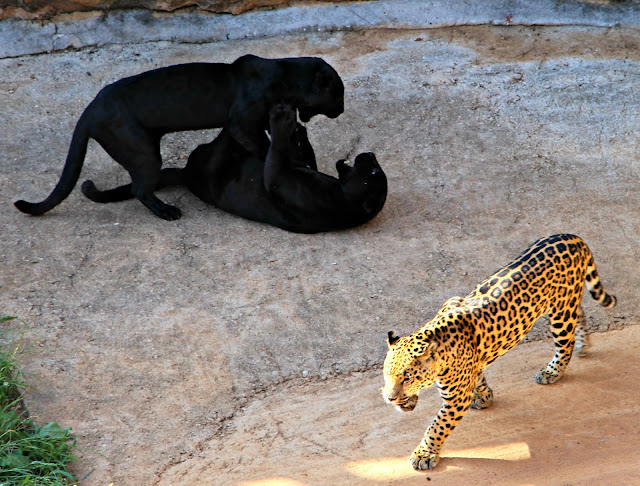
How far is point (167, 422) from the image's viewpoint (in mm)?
4711

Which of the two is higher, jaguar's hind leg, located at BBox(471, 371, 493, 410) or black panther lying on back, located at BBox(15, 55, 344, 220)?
black panther lying on back, located at BBox(15, 55, 344, 220)

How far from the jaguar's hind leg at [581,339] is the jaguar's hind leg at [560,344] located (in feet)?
0.67

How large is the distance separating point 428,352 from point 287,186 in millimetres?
2860

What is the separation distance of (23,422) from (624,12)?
316 inches

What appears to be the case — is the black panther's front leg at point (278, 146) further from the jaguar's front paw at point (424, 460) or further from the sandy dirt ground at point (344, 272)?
the jaguar's front paw at point (424, 460)

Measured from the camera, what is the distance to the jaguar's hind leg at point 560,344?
4672 mm

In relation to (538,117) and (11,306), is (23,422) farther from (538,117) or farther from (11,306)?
(538,117)

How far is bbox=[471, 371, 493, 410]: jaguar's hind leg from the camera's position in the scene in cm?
462

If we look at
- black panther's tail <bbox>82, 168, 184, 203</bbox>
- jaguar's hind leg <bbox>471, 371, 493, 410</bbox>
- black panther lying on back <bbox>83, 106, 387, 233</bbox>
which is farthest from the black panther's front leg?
jaguar's hind leg <bbox>471, 371, 493, 410</bbox>

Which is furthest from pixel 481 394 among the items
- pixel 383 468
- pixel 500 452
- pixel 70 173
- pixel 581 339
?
pixel 70 173

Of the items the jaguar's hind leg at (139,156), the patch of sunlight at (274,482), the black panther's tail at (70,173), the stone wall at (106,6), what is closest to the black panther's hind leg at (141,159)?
the jaguar's hind leg at (139,156)

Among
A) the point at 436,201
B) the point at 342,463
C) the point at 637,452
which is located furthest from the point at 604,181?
the point at 342,463

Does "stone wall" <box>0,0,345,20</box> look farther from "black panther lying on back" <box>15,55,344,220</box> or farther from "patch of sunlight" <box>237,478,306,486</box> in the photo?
"patch of sunlight" <box>237,478,306,486</box>

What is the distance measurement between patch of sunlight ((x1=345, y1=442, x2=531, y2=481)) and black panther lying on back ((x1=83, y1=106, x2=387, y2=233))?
2.48 metres
